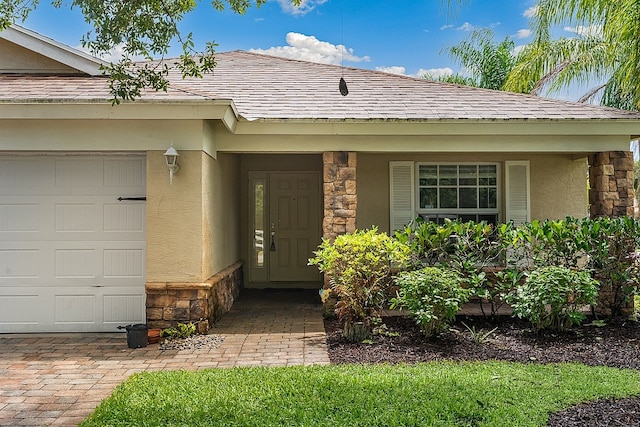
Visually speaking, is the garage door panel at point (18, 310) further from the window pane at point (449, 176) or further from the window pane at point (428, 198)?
the window pane at point (449, 176)

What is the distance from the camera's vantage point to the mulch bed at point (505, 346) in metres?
5.62

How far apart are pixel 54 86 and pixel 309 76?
4.84 meters

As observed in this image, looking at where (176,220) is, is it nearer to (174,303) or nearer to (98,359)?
(174,303)

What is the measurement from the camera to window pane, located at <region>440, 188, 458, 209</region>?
29.1 ft

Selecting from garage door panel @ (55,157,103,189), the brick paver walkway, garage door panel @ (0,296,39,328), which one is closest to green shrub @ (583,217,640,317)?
the brick paver walkway

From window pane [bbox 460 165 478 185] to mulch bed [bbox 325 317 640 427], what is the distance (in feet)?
8.86

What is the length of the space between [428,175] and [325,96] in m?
2.19

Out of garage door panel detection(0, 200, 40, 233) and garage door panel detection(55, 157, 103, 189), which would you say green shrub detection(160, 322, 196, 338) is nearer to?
garage door panel detection(55, 157, 103, 189)

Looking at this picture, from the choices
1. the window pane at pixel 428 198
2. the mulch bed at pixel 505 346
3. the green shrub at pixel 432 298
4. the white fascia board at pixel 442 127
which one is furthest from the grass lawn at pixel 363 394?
the window pane at pixel 428 198

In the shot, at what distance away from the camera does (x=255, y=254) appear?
10898mm

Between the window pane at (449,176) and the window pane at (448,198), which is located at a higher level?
the window pane at (449,176)

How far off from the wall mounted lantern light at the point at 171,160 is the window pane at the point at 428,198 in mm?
4251

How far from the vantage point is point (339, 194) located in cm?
756

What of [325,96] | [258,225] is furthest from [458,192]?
[258,225]
